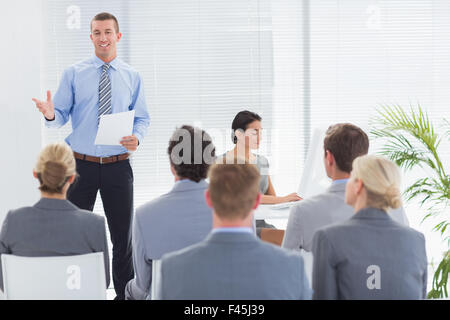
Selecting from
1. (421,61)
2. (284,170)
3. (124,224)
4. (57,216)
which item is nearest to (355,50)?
(421,61)

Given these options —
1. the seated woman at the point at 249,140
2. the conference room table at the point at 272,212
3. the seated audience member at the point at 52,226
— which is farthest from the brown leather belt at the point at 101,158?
the seated audience member at the point at 52,226

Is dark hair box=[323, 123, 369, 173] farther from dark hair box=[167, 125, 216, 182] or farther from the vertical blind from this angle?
the vertical blind

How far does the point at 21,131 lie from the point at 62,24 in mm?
870

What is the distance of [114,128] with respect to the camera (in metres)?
3.02

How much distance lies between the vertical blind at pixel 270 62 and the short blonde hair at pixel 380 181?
2.56m

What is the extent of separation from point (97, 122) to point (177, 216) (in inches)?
61.6

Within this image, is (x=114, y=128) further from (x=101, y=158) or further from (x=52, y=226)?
(x=52, y=226)

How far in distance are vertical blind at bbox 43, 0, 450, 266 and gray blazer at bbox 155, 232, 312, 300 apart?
288cm

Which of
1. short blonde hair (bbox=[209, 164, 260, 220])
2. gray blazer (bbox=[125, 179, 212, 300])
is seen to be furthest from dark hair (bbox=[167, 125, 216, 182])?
short blonde hair (bbox=[209, 164, 260, 220])

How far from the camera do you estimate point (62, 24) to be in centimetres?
402

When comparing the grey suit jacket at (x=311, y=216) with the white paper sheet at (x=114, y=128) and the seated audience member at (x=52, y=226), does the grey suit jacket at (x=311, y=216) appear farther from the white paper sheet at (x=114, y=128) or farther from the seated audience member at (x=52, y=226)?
the white paper sheet at (x=114, y=128)

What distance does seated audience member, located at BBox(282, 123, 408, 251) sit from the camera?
1948mm

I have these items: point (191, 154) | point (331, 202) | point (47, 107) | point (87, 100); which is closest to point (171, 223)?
point (191, 154)
